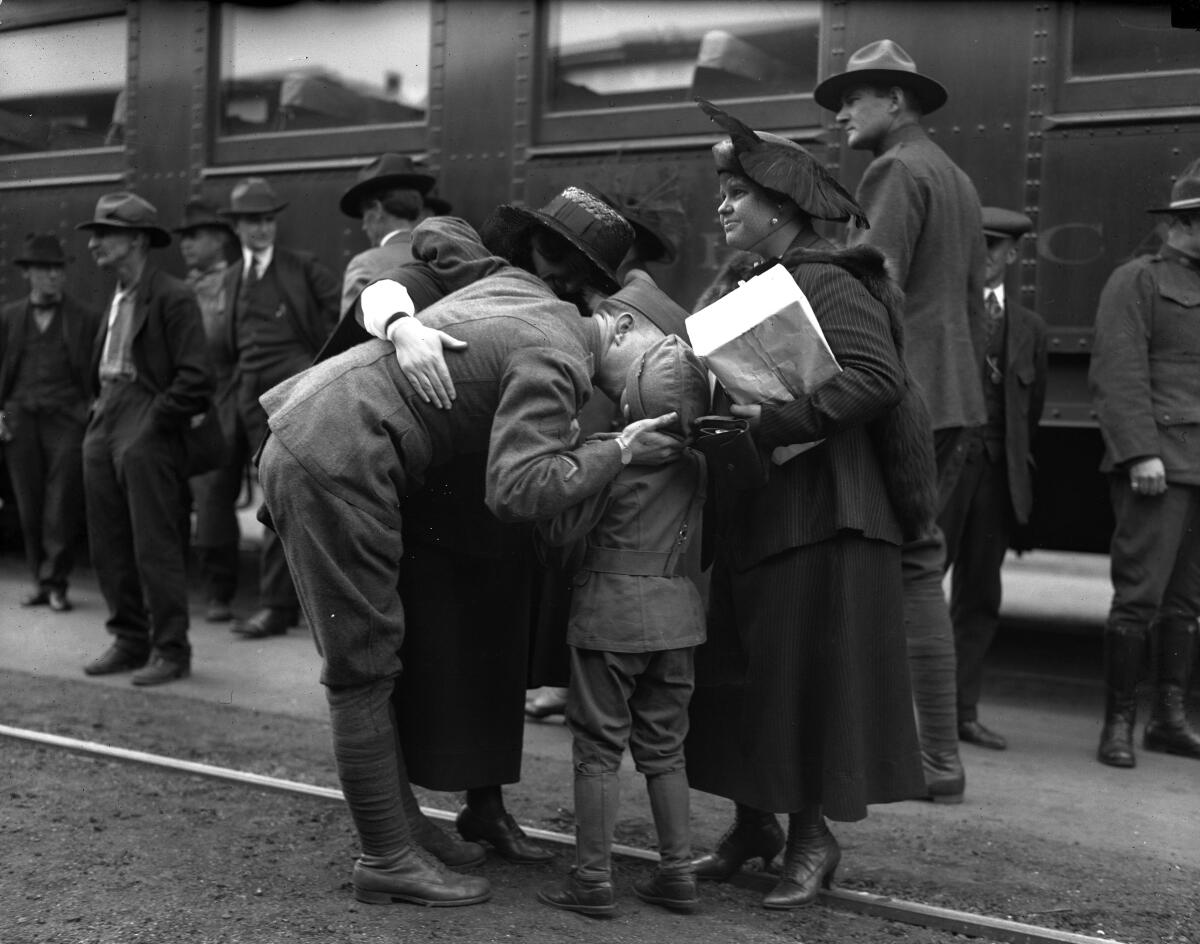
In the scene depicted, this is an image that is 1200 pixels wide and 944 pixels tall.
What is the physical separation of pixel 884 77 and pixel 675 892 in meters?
2.46

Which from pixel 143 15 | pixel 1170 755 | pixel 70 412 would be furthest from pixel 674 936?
pixel 143 15

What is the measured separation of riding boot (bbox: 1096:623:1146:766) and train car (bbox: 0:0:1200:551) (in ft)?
2.45

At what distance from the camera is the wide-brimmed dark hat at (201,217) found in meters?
6.57

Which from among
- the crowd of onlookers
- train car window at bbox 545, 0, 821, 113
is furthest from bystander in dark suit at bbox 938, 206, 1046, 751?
train car window at bbox 545, 0, 821, 113

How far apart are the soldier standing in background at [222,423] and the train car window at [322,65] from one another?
0.49 m

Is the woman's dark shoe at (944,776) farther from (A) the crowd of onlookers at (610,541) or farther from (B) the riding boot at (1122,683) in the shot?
(B) the riding boot at (1122,683)

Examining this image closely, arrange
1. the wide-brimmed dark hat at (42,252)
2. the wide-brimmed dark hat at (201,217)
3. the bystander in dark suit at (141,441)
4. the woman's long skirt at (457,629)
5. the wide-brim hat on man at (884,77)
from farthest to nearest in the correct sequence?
the wide-brimmed dark hat at (42,252)
the wide-brimmed dark hat at (201,217)
the bystander in dark suit at (141,441)
the wide-brim hat on man at (884,77)
the woman's long skirt at (457,629)

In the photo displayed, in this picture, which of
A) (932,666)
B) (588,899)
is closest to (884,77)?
(932,666)

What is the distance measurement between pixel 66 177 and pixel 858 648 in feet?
17.6

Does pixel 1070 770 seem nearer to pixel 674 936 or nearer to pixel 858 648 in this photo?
pixel 858 648

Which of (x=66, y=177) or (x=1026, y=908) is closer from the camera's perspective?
A: (x=1026, y=908)

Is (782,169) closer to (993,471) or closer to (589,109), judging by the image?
(993,471)

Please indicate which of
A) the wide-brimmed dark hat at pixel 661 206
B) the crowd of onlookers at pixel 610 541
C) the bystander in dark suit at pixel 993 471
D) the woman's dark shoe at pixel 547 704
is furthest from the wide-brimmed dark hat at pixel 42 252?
the bystander in dark suit at pixel 993 471

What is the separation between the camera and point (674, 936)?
3047 mm
